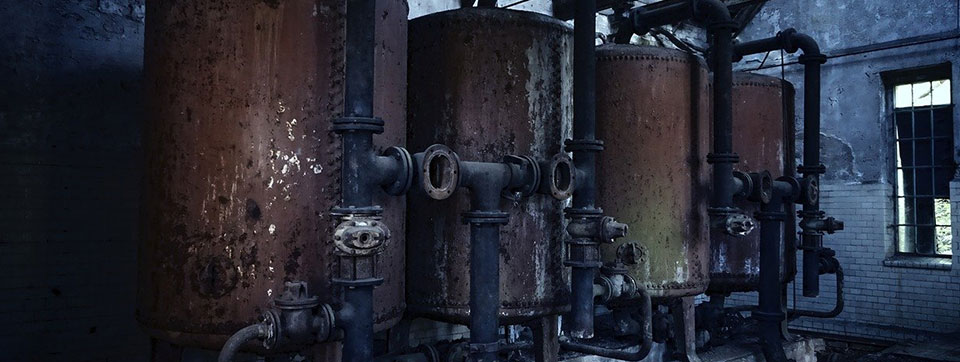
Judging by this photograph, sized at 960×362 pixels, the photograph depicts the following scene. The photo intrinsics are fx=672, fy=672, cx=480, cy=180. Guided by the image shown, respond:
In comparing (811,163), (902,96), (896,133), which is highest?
(902,96)

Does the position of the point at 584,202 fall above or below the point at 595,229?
above

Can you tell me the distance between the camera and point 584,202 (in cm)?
371

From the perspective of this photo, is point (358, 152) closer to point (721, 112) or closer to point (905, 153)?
point (721, 112)

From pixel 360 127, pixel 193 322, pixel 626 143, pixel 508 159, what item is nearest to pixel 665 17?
pixel 626 143

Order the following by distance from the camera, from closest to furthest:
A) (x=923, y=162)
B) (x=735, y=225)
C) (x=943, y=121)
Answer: (x=735, y=225), (x=943, y=121), (x=923, y=162)

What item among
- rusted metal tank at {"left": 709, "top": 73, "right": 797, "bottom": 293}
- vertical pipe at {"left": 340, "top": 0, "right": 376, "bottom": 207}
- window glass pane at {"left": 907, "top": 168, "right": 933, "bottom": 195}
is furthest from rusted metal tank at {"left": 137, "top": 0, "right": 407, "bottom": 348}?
window glass pane at {"left": 907, "top": 168, "right": 933, "bottom": 195}

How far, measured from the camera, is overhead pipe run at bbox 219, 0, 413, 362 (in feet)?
8.23

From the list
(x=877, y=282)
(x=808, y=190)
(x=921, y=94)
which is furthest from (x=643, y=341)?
(x=921, y=94)

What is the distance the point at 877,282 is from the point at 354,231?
758 centimetres

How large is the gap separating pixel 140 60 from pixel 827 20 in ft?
26.3

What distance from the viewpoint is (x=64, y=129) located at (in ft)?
11.2

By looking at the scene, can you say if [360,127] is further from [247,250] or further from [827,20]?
[827,20]

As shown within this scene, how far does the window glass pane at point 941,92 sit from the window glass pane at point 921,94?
64 mm

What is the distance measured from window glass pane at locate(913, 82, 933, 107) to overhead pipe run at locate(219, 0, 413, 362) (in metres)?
7.66
